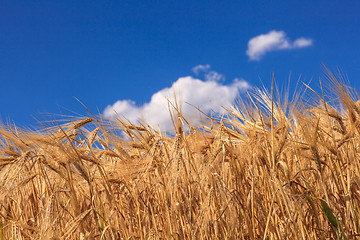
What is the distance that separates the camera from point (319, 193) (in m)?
2.29

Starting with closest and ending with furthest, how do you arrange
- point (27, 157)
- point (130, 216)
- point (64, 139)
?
point (27, 157) → point (64, 139) → point (130, 216)

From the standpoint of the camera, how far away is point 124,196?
2.79 meters

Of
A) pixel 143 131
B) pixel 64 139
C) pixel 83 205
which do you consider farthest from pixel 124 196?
pixel 64 139

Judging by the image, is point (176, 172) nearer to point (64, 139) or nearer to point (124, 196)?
point (64, 139)

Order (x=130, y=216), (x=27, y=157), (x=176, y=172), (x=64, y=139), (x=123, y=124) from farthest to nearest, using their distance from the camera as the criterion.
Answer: (x=123, y=124) → (x=130, y=216) → (x=64, y=139) → (x=27, y=157) → (x=176, y=172)

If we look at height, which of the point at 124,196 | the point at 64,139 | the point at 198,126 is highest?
the point at 198,126

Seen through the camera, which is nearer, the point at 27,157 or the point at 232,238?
the point at 232,238

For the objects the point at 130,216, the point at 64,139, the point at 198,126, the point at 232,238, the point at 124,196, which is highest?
the point at 198,126

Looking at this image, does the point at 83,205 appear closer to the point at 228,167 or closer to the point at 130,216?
the point at 130,216

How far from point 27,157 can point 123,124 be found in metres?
0.82

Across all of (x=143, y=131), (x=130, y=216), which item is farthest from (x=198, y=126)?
(x=130, y=216)

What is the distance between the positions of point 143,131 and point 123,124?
0.56 ft

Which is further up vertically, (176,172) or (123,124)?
(123,124)

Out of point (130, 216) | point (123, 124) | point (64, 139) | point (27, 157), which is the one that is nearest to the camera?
point (27, 157)
